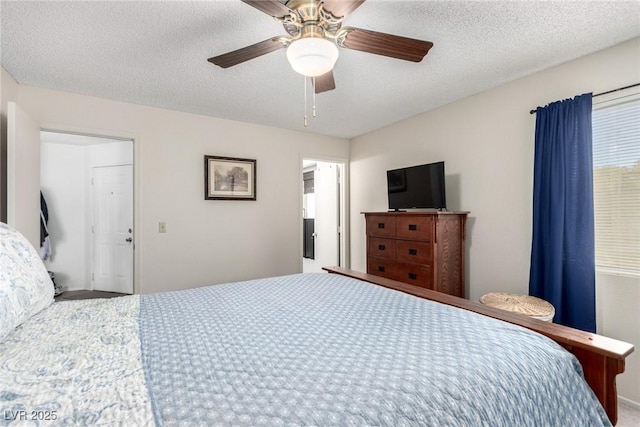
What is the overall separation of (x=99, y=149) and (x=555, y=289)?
18.9ft

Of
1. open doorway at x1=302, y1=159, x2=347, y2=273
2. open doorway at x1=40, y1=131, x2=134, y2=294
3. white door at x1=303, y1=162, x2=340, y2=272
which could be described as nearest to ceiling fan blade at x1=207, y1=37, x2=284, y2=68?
open doorway at x1=302, y1=159, x2=347, y2=273

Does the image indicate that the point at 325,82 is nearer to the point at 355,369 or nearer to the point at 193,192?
the point at 355,369

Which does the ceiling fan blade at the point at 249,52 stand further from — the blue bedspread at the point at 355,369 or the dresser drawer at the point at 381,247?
the dresser drawer at the point at 381,247

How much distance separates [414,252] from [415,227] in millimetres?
240

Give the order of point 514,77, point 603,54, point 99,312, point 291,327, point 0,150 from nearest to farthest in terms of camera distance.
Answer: point 291,327 → point 99,312 → point 603,54 → point 0,150 → point 514,77

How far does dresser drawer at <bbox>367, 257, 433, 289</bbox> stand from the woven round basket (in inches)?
20.9

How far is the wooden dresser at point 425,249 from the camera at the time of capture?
8.64 ft

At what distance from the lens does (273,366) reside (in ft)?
2.65

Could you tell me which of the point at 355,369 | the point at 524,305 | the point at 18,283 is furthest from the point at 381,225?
the point at 18,283

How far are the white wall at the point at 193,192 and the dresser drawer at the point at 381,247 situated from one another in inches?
41.6

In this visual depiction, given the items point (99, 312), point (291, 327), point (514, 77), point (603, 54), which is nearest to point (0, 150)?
point (99, 312)

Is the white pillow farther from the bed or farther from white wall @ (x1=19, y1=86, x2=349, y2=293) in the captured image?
white wall @ (x1=19, y1=86, x2=349, y2=293)

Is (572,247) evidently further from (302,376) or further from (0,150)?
(0,150)

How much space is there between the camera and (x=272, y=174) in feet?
12.4
